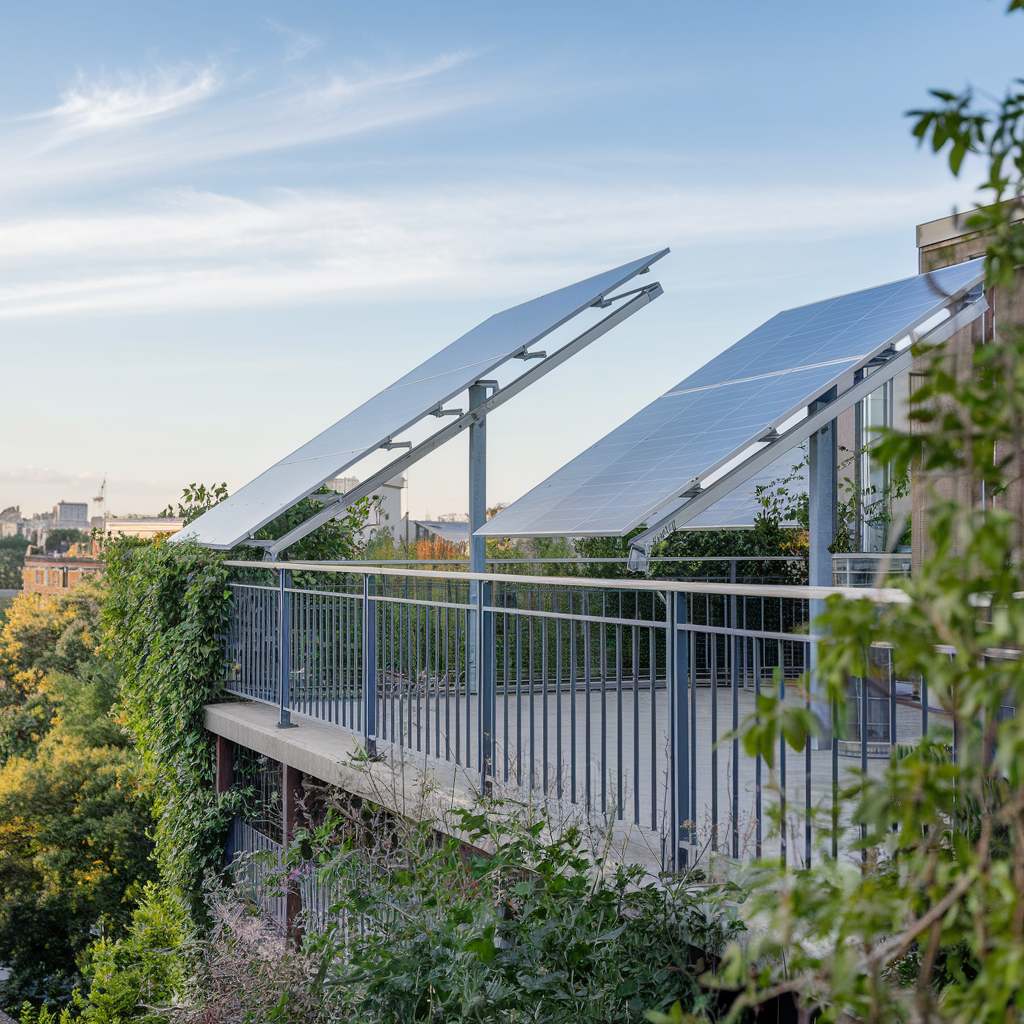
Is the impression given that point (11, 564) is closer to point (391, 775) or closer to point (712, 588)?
point (391, 775)

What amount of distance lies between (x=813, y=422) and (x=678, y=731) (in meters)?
3.01

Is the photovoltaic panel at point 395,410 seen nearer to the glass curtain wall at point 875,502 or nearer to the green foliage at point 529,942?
the glass curtain wall at point 875,502

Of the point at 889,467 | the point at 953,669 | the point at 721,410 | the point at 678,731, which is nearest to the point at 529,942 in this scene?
the point at 678,731

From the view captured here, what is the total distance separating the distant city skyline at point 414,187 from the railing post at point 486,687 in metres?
4.45

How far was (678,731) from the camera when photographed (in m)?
4.39

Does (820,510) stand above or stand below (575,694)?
above

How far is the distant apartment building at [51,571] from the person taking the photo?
60.5 m

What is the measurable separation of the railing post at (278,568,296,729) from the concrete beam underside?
0.13 meters

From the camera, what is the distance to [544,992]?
3.82 meters

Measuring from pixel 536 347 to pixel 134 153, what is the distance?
1653 cm

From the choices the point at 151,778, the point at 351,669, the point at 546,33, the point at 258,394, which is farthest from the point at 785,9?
the point at 258,394

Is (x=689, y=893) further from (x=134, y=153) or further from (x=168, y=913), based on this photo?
(x=134, y=153)

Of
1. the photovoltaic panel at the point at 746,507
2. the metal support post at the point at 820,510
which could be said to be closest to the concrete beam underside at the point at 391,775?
the metal support post at the point at 820,510

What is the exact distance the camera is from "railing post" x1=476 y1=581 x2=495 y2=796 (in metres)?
5.72
